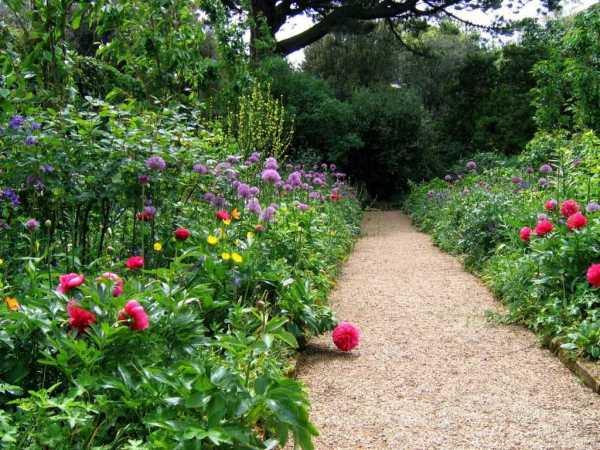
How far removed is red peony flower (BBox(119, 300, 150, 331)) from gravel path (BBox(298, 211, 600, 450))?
958mm

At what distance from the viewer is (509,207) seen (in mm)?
6059

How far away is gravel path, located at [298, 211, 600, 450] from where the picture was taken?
2.36 metres

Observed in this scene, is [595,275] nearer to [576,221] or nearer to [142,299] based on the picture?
[576,221]

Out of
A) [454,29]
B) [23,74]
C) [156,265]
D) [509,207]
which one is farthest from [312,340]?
[454,29]

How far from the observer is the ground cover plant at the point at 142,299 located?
170 cm

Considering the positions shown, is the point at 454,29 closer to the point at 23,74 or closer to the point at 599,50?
the point at 599,50

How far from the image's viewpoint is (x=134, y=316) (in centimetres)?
173

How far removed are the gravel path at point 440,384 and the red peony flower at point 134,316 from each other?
96cm

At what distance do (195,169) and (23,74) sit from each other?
3.47 ft

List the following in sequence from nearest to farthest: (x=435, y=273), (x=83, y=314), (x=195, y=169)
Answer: (x=83, y=314)
(x=195, y=169)
(x=435, y=273)

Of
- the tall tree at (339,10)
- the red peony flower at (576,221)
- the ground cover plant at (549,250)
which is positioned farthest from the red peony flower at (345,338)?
the tall tree at (339,10)

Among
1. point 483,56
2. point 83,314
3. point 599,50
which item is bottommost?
point 83,314

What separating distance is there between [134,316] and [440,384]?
177 cm

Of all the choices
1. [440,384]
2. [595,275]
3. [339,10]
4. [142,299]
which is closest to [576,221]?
[595,275]
